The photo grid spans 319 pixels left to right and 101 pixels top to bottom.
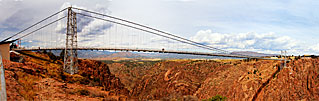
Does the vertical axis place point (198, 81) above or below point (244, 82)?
below

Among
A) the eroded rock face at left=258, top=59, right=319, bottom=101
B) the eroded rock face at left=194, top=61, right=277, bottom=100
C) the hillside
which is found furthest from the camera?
the eroded rock face at left=194, top=61, right=277, bottom=100

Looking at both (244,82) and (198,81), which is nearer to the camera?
(244,82)

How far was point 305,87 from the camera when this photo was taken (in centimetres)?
2770

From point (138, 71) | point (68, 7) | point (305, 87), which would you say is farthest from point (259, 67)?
point (138, 71)

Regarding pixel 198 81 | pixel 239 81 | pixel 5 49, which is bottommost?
pixel 198 81

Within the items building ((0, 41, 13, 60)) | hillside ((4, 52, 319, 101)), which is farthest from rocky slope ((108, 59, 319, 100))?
building ((0, 41, 13, 60))

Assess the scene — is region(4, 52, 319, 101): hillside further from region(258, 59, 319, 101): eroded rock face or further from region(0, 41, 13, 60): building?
region(0, 41, 13, 60): building

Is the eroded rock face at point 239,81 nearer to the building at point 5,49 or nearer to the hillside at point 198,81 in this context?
the hillside at point 198,81

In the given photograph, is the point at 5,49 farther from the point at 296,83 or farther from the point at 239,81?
the point at 296,83

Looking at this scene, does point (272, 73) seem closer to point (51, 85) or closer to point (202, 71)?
point (202, 71)

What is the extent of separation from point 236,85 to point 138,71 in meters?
67.2

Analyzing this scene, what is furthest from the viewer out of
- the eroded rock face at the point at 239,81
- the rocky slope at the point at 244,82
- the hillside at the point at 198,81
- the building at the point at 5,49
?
the eroded rock face at the point at 239,81

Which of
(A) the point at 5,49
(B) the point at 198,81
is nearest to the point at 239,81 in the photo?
(B) the point at 198,81

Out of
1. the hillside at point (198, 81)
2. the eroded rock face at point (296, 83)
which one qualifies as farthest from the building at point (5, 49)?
the eroded rock face at point (296, 83)
